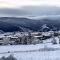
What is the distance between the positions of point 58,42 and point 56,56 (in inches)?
5.3

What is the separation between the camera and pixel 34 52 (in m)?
1.33

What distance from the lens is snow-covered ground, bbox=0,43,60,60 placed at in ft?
4.35

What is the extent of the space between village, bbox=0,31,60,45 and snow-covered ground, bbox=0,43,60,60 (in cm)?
4

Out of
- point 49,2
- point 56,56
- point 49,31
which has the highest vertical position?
point 49,2

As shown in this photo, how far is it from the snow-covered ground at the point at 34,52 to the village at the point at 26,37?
0.04 meters

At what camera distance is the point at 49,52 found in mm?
1350

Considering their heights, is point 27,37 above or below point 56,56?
above

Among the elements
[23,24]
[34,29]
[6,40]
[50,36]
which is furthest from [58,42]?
[6,40]

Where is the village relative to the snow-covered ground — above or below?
above

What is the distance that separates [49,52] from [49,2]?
19.0 inches

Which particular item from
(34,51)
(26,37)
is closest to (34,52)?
(34,51)

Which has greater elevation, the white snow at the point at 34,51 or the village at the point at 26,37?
the village at the point at 26,37

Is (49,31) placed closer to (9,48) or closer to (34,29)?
(34,29)

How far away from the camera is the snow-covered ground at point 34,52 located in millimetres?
1327
